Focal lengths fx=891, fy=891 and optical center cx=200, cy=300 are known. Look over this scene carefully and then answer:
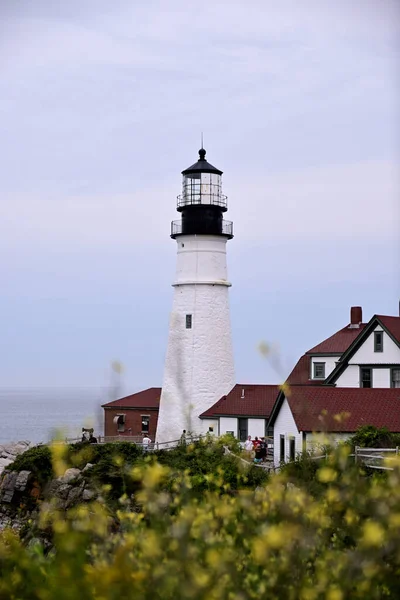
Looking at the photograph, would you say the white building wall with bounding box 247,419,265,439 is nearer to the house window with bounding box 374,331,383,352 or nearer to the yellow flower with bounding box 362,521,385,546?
the house window with bounding box 374,331,383,352

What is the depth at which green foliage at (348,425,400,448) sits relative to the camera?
2623 cm

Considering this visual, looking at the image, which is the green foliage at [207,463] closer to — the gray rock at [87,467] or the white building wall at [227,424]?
the gray rock at [87,467]

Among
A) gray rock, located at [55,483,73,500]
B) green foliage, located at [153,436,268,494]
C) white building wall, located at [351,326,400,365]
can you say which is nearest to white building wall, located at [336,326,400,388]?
white building wall, located at [351,326,400,365]

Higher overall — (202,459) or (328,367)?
(328,367)

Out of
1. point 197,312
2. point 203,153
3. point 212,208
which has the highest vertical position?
point 203,153

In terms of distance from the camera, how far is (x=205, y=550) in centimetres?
670

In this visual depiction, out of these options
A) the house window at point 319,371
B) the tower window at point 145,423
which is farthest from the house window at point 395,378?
the tower window at point 145,423

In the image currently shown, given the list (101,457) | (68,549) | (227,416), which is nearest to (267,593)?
(68,549)

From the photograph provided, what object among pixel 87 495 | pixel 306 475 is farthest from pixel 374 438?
pixel 306 475

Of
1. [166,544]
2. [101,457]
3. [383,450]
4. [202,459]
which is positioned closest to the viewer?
[166,544]

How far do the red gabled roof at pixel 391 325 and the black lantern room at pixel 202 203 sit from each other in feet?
33.6

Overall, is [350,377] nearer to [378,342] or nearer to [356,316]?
[378,342]

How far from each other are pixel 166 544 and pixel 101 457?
27.7m

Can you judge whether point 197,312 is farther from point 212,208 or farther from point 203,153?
point 203,153
